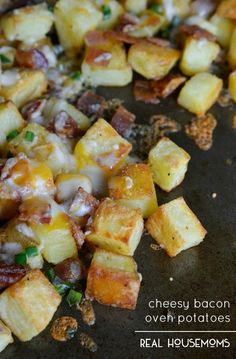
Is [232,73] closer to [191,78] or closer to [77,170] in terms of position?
[191,78]

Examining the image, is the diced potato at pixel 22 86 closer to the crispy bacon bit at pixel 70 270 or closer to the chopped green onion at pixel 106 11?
the chopped green onion at pixel 106 11

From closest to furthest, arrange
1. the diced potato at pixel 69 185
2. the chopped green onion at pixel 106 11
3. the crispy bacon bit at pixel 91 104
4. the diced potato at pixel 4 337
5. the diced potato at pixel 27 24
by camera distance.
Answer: the diced potato at pixel 4 337 → the diced potato at pixel 69 185 → the crispy bacon bit at pixel 91 104 → the diced potato at pixel 27 24 → the chopped green onion at pixel 106 11

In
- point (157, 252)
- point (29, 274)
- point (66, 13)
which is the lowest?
point (157, 252)

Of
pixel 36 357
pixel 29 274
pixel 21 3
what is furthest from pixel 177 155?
pixel 21 3

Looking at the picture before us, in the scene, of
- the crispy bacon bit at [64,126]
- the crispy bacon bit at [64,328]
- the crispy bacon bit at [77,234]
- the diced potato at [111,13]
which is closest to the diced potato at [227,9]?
the diced potato at [111,13]

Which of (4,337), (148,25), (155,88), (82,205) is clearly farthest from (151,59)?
(4,337)

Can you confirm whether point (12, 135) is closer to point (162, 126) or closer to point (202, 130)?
point (162, 126)

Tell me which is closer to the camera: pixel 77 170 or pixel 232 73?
pixel 77 170
